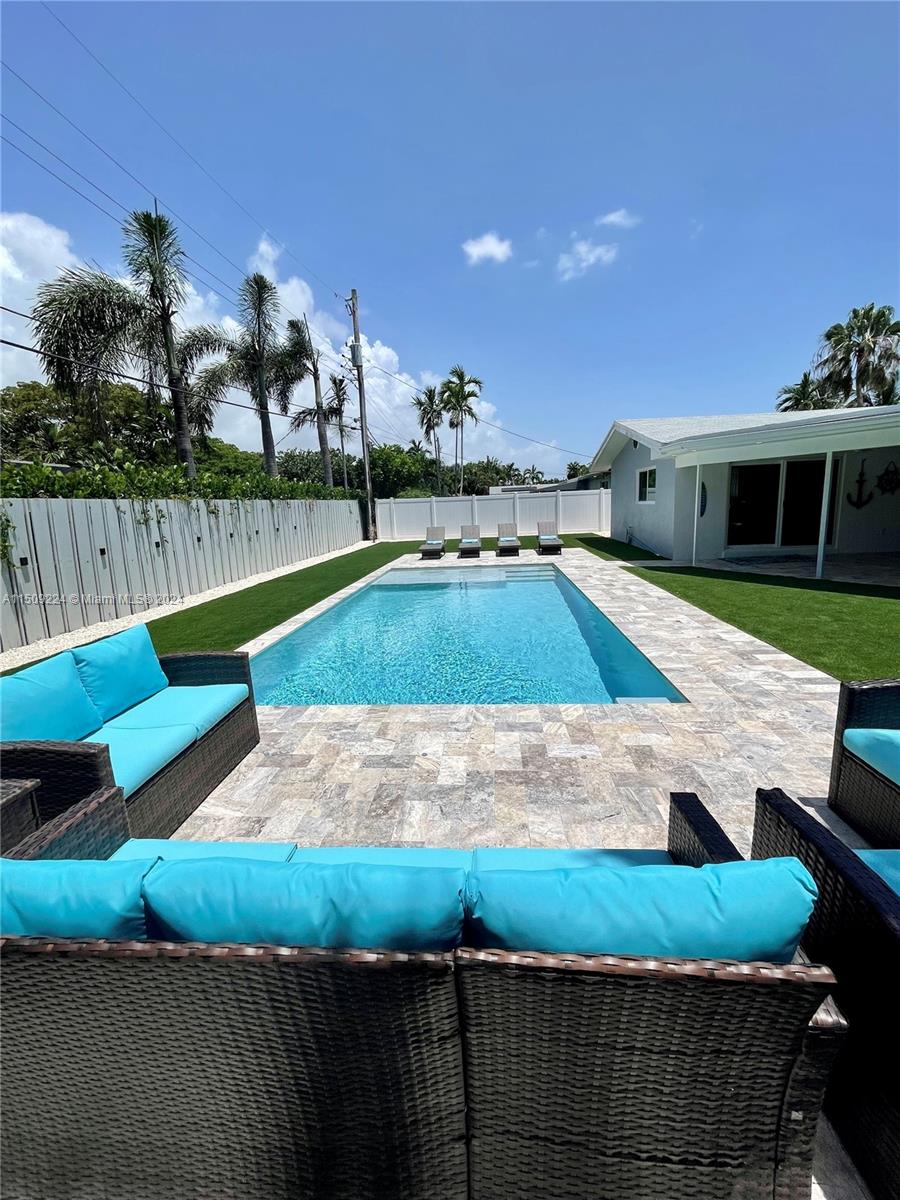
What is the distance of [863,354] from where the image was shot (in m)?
24.5

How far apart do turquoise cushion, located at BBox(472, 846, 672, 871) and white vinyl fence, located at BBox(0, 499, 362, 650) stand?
Result: 26.6ft

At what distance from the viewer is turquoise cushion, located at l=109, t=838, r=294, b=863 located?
2.19 m

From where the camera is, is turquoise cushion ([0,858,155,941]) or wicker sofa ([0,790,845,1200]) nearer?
wicker sofa ([0,790,845,1200])

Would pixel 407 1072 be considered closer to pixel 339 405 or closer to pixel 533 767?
pixel 533 767

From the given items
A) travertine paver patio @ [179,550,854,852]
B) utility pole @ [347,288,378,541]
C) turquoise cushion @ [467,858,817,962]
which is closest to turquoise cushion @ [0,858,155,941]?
turquoise cushion @ [467,858,817,962]

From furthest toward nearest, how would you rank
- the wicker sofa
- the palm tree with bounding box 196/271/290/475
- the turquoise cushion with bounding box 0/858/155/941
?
the palm tree with bounding box 196/271/290/475
the turquoise cushion with bounding box 0/858/155/941
the wicker sofa

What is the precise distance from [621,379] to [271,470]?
2086 cm

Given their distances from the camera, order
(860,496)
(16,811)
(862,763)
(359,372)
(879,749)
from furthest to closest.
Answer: (359,372) < (860,496) < (862,763) < (879,749) < (16,811)

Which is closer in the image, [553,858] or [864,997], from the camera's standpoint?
[864,997]

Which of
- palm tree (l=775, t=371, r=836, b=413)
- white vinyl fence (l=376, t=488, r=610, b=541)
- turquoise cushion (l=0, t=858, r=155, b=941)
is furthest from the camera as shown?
palm tree (l=775, t=371, r=836, b=413)

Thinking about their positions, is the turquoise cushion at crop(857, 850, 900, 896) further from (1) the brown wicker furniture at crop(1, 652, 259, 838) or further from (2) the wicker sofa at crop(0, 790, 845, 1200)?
(1) the brown wicker furniture at crop(1, 652, 259, 838)

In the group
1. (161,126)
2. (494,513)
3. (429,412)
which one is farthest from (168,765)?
(429,412)

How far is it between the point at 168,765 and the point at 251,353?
20.8 metres

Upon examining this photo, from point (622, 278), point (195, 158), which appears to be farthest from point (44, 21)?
point (622, 278)
